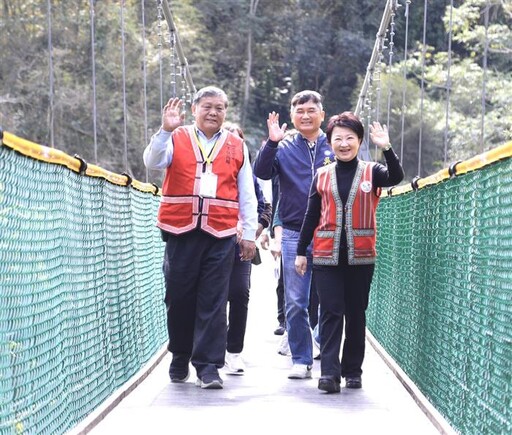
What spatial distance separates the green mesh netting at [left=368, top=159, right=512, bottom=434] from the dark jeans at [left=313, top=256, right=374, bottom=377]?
0.25m

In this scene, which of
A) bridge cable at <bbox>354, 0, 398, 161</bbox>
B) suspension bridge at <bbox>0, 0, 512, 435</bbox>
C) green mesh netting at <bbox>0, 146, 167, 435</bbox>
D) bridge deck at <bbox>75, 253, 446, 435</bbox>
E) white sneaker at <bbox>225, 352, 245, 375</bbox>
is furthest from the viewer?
bridge cable at <bbox>354, 0, 398, 161</bbox>

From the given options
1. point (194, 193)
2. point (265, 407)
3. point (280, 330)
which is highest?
point (194, 193)

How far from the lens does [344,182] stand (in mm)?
5113

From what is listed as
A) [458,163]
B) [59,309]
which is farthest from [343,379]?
[59,309]

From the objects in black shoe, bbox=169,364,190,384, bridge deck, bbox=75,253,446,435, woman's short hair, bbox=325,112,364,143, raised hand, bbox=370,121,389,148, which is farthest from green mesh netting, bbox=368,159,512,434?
black shoe, bbox=169,364,190,384

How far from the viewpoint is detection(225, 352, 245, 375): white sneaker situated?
18.8 feet

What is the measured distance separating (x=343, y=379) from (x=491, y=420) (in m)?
2.06

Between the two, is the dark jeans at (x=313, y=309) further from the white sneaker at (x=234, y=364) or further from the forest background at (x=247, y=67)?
the forest background at (x=247, y=67)

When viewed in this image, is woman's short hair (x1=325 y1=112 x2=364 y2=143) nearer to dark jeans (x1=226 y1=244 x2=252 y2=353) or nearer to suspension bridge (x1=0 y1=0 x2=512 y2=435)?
suspension bridge (x1=0 y1=0 x2=512 y2=435)

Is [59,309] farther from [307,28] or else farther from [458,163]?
[307,28]

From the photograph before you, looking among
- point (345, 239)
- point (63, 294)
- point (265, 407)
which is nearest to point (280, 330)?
point (345, 239)

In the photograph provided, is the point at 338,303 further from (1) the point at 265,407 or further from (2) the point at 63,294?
(2) the point at 63,294

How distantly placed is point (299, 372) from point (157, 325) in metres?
1.28

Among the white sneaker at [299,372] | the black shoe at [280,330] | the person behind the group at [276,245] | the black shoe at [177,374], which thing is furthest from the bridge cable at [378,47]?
the black shoe at [177,374]
